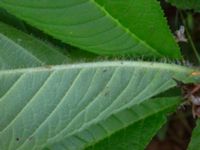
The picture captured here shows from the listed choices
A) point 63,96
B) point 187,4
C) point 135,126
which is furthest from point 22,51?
point 187,4

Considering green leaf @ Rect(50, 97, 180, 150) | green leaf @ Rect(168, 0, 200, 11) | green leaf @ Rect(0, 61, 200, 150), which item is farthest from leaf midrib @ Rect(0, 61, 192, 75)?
green leaf @ Rect(168, 0, 200, 11)

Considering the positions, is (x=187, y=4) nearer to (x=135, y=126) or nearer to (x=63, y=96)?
(x=135, y=126)

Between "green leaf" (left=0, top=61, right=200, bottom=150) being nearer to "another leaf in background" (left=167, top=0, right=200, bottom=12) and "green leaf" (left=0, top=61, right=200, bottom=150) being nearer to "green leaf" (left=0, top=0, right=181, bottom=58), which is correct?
"green leaf" (left=0, top=0, right=181, bottom=58)

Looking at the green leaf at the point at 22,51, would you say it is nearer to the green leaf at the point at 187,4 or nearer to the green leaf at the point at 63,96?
the green leaf at the point at 63,96

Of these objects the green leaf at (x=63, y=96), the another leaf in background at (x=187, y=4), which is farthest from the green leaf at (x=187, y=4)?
the green leaf at (x=63, y=96)

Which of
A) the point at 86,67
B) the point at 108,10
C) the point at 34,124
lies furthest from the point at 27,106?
the point at 108,10

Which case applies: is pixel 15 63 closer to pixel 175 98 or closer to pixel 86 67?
pixel 86 67
